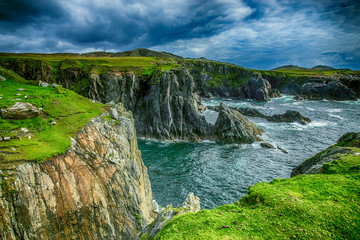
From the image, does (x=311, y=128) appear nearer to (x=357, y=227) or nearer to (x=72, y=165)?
(x=357, y=227)

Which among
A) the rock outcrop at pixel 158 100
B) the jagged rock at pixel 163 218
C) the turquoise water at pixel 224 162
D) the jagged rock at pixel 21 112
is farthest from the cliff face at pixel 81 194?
the rock outcrop at pixel 158 100

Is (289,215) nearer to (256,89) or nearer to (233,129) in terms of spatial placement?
(233,129)

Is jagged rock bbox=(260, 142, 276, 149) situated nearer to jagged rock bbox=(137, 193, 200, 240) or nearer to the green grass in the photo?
jagged rock bbox=(137, 193, 200, 240)

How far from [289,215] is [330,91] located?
134 meters

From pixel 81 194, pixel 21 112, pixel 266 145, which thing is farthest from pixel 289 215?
pixel 266 145

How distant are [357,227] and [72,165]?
56.8 feet

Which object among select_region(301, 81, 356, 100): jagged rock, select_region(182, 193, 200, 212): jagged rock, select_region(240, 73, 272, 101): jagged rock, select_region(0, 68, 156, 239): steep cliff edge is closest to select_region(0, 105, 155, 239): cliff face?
select_region(0, 68, 156, 239): steep cliff edge

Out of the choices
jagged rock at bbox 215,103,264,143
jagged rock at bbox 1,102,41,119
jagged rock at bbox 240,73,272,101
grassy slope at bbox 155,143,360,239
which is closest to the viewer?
grassy slope at bbox 155,143,360,239

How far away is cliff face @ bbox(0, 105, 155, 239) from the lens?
34.3ft

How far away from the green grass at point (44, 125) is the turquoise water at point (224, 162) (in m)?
16.4

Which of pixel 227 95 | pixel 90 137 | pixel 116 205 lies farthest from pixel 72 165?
pixel 227 95

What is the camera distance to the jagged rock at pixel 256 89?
10831cm

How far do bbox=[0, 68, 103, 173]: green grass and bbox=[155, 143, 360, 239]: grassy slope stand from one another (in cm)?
1051

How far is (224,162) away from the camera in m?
36.2
